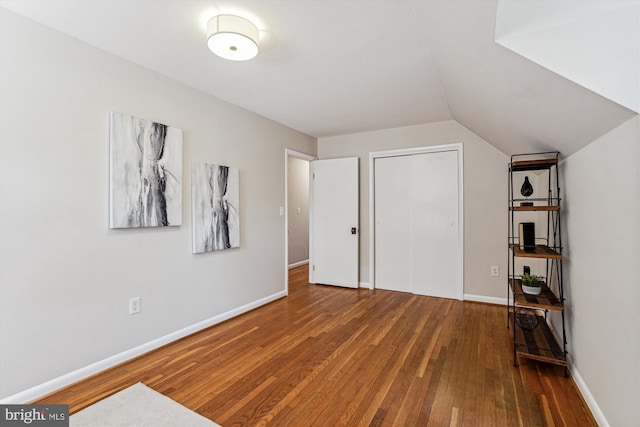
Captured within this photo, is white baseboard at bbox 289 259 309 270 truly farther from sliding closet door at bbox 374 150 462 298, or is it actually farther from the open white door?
sliding closet door at bbox 374 150 462 298

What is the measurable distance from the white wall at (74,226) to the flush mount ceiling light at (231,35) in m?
0.99

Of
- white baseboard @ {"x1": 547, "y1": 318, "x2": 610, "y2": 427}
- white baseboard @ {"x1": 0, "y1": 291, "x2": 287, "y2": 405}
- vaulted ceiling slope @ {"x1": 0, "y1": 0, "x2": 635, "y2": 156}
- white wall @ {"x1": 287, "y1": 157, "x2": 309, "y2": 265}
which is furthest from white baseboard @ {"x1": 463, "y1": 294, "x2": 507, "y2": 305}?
white wall @ {"x1": 287, "y1": 157, "x2": 309, "y2": 265}

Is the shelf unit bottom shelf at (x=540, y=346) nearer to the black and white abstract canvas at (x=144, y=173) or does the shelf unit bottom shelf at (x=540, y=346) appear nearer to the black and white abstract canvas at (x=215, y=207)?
the black and white abstract canvas at (x=215, y=207)

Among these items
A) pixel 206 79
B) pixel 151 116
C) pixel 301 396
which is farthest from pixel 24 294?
pixel 206 79

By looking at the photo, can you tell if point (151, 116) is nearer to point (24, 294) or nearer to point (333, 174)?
point (24, 294)

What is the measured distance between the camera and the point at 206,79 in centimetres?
271

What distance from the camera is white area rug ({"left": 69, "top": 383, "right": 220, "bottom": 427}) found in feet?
5.37

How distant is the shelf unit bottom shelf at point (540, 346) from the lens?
2112mm

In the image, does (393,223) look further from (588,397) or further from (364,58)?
(588,397)

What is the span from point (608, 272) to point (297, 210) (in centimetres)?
530

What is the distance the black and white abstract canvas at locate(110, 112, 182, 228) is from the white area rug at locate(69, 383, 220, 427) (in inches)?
47.0

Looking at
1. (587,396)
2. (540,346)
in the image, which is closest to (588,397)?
(587,396)

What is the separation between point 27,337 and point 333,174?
12.3ft

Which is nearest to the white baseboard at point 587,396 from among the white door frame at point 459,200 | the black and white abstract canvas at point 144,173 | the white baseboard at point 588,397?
the white baseboard at point 588,397
